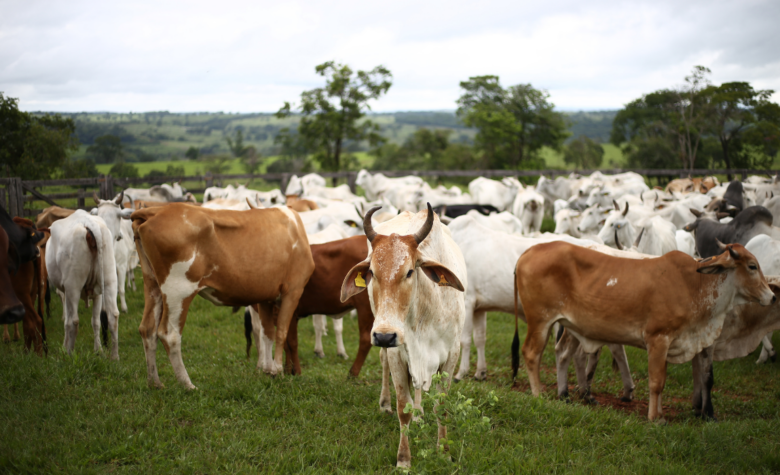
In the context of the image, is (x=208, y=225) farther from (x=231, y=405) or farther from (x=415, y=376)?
(x=415, y=376)

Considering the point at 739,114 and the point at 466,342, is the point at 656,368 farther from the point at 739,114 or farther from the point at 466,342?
the point at 739,114

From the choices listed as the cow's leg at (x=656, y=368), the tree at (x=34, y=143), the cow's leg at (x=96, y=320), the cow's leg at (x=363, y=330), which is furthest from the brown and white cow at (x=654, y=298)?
the tree at (x=34, y=143)

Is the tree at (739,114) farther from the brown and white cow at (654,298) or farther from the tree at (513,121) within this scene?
the brown and white cow at (654,298)

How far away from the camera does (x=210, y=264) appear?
17.5ft

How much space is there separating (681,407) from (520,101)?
136 ft

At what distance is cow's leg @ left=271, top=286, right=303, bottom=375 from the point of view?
234 inches

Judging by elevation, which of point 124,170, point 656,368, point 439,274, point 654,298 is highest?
point 124,170

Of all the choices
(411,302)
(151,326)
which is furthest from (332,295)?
(411,302)

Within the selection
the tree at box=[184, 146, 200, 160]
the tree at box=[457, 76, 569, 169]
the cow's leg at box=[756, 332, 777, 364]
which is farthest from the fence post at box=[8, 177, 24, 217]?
the tree at box=[457, 76, 569, 169]

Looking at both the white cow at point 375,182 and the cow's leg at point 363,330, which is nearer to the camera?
the cow's leg at point 363,330

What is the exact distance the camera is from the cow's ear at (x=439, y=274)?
3959 millimetres

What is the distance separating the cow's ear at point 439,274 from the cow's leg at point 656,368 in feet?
9.42

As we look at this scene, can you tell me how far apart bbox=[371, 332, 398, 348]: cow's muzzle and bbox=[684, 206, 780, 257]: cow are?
7.16m

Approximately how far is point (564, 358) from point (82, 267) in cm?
633
